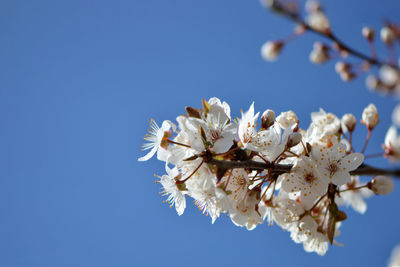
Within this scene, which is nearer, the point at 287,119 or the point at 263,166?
the point at 263,166

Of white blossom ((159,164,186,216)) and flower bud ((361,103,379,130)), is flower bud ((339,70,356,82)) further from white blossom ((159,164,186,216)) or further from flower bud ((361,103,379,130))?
white blossom ((159,164,186,216))

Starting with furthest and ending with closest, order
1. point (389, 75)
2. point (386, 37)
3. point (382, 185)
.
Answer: point (382, 185) < point (386, 37) < point (389, 75)

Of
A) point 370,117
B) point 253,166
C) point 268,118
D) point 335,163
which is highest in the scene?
point 370,117

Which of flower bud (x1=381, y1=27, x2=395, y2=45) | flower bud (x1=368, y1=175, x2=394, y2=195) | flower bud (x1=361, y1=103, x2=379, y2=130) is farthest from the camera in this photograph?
flower bud (x1=361, y1=103, x2=379, y2=130)

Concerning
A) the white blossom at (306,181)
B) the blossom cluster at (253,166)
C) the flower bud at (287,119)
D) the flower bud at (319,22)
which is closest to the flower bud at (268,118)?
the blossom cluster at (253,166)

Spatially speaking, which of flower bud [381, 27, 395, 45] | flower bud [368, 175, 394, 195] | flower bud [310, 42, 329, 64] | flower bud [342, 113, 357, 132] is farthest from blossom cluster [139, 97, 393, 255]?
flower bud [381, 27, 395, 45]

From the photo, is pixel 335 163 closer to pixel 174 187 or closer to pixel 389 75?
pixel 389 75

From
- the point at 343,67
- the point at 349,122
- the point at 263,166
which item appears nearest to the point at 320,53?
the point at 343,67
